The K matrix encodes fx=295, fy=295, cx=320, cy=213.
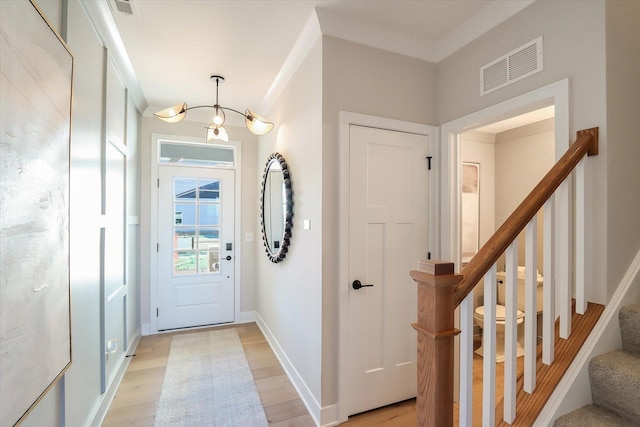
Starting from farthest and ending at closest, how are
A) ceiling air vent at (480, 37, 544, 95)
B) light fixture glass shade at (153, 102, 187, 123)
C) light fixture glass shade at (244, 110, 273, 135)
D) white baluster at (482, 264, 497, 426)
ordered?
light fixture glass shade at (244, 110, 273, 135), light fixture glass shade at (153, 102, 187, 123), ceiling air vent at (480, 37, 544, 95), white baluster at (482, 264, 497, 426)

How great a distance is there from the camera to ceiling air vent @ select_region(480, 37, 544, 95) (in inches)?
69.2

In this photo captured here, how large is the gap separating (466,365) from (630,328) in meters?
0.92

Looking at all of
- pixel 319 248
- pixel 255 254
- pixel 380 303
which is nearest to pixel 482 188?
pixel 380 303

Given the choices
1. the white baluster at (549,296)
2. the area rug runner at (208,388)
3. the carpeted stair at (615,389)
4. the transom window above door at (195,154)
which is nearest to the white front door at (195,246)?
the transom window above door at (195,154)

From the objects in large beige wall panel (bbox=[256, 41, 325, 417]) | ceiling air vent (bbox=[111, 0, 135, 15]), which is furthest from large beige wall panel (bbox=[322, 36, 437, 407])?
ceiling air vent (bbox=[111, 0, 135, 15])

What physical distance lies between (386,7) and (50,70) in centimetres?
192

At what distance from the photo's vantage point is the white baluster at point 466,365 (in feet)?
3.43

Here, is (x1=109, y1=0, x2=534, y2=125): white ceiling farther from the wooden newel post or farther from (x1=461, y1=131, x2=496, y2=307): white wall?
the wooden newel post

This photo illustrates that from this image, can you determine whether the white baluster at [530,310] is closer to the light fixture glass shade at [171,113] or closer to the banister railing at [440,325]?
the banister railing at [440,325]

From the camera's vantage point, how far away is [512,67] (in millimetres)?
1882

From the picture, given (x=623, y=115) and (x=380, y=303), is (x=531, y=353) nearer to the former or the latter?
(x=380, y=303)

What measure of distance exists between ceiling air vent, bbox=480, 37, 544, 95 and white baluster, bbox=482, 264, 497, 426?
142cm

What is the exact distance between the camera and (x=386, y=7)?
6.50 ft

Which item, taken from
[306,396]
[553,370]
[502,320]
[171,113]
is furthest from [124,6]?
[502,320]
